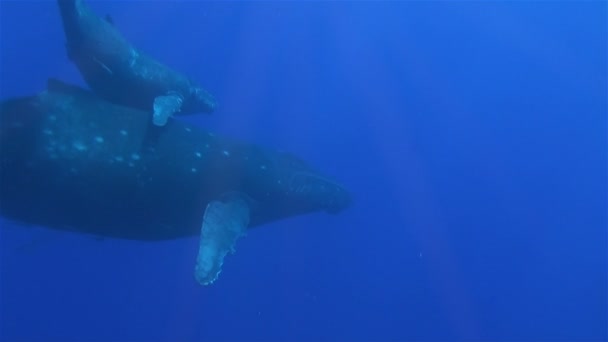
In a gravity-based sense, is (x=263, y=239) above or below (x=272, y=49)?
below

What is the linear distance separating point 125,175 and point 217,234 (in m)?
1.39

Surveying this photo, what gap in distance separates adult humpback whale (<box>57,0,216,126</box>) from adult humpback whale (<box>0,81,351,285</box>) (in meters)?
0.35

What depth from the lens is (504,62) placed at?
85.3 feet

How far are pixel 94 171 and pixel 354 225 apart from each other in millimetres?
15133

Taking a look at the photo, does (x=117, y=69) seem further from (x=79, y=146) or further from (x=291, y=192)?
(x=291, y=192)

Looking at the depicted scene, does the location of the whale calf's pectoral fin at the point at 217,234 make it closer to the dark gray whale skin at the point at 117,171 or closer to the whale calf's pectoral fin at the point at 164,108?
the dark gray whale skin at the point at 117,171

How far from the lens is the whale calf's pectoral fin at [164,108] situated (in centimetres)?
704

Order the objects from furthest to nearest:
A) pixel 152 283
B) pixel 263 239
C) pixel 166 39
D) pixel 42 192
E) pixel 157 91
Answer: pixel 166 39, pixel 263 239, pixel 152 283, pixel 157 91, pixel 42 192

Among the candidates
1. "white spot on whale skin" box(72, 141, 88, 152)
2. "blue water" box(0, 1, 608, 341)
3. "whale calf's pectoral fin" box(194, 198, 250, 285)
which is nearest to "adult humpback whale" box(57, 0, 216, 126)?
"white spot on whale skin" box(72, 141, 88, 152)

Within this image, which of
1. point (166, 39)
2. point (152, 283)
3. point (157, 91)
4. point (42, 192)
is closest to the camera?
point (42, 192)

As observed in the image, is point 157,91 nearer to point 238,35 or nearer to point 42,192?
point 42,192

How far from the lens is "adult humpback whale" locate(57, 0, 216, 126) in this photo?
7184mm

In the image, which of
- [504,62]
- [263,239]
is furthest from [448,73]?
[263,239]

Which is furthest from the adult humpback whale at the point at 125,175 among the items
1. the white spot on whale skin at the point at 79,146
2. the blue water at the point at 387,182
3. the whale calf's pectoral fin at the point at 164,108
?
the blue water at the point at 387,182
